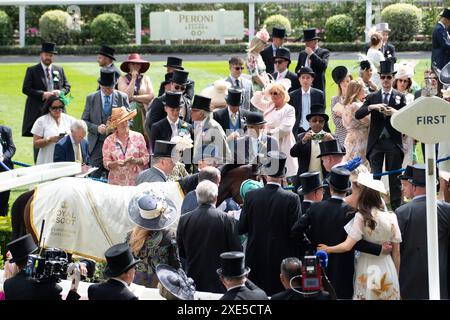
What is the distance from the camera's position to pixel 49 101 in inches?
500

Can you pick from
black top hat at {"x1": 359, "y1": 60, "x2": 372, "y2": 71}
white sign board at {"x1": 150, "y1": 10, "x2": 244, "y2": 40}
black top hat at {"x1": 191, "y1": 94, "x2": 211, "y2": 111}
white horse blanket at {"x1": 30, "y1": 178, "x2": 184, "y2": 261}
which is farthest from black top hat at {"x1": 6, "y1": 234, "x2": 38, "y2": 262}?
white sign board at {"x1": 150, "y1": 10, "x2": 244, "y2": 40}

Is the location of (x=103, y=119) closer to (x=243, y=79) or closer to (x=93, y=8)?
(x=243, y=79)

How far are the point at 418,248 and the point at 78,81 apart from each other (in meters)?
13.8

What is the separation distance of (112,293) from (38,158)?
5.58m

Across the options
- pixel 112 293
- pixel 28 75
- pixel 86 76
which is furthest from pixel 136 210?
pixel 86 76

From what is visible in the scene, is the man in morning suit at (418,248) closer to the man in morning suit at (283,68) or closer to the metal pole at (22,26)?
the man in morning suit at (283,68)

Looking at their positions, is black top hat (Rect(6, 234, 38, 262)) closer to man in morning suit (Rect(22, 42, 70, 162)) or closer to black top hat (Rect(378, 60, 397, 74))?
black top hat (Rect(378, 60, 397, 74))

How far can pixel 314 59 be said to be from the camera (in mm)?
15406

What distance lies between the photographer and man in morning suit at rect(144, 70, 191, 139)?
41.4 ft

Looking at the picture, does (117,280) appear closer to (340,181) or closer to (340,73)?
(340,181)

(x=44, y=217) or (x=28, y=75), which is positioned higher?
(x=28, y=75)

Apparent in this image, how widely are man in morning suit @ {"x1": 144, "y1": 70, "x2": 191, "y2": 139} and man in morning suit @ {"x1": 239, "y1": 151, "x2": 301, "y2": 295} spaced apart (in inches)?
136

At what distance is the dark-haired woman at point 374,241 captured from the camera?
27.8 ft
